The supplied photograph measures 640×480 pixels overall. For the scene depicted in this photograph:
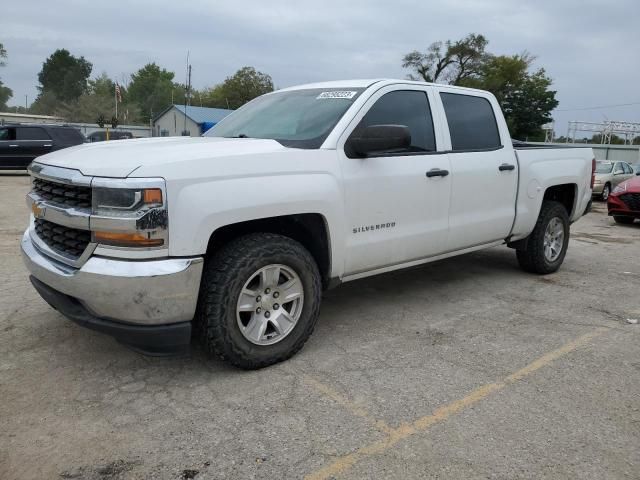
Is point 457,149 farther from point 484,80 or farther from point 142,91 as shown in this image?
point 142,91

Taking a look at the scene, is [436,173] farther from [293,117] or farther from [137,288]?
[137,288]

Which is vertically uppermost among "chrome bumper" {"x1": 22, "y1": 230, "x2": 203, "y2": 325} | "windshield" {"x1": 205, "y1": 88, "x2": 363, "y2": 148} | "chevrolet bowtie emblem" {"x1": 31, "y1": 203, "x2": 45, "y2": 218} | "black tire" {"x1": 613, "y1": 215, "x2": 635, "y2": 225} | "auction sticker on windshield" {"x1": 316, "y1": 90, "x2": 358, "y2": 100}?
"auction sticker on windshield" {"x1": 316, "y1": 90, "x2": 358, "y2": 100}

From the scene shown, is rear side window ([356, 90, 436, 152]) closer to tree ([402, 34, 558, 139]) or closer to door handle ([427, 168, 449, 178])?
door handle ([427, 168, 449, 178])

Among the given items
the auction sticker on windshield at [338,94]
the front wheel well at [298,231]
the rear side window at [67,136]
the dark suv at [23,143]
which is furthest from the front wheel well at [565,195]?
the rear side window at [67,136]

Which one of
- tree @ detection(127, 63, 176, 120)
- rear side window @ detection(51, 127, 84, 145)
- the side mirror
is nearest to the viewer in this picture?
the side mirror

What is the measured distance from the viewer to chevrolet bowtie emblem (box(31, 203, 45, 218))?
3271 mm

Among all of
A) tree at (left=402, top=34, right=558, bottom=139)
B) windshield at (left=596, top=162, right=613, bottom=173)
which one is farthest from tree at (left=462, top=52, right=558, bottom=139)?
windshield at (left=596, top=162, right=613, bottom=173)

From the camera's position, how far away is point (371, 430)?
2.73m

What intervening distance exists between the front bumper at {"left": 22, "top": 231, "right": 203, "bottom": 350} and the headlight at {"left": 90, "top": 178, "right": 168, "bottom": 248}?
13cm

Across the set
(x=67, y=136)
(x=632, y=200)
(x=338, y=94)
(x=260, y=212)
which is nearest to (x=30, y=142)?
(x=67, y=136)

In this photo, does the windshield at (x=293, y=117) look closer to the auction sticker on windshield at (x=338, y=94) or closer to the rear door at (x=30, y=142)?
the auction sticker on windshield at (x=338, y=94)

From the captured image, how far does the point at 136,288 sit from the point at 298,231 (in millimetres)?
1216

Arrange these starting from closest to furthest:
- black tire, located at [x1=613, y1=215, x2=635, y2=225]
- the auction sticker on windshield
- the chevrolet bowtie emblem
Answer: the chevrolet bowtie emblem, the auction sticker on windshield, black tire, located at [x1=613, y1=215, x2=635, y2=225]

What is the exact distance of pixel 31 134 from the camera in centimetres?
1753
